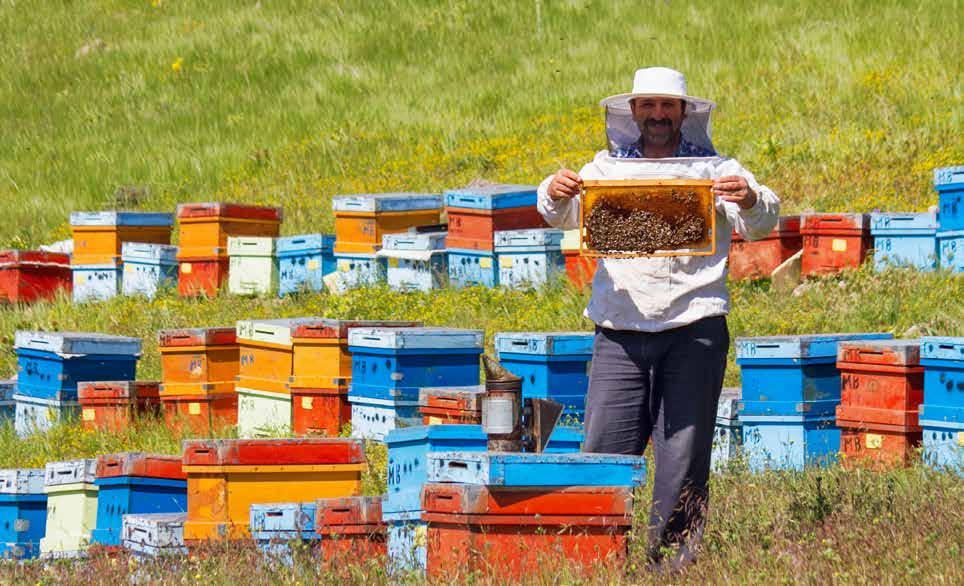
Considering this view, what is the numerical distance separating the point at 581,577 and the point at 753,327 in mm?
7335

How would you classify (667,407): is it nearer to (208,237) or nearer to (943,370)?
(943,370)

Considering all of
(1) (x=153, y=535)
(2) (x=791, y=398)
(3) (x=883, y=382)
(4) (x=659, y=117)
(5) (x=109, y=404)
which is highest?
(4) (x=659, y=117)

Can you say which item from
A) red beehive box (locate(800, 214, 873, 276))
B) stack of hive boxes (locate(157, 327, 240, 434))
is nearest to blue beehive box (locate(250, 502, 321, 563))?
stack of hive boxes (locate(157, 327, 240, 434))

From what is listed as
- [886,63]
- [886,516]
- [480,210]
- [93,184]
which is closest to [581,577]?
[886,516]

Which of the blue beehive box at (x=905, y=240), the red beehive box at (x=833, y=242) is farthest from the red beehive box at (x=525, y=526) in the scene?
the red beehive box at (x=833, y=242)

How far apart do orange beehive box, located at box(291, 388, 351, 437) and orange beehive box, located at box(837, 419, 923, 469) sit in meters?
3.98

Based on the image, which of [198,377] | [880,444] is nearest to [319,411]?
[198,377]

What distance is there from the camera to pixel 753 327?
41.1 ft

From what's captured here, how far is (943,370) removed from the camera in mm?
8289

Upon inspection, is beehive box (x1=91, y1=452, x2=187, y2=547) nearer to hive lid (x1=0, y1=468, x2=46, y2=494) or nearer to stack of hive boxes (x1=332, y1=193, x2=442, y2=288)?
hive lid (x1=0, y1=468, x2=46, y2=494)

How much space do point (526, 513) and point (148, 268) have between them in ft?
40.2

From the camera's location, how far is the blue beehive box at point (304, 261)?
16.0 meters

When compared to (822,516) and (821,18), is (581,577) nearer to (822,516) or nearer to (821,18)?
(822,516)

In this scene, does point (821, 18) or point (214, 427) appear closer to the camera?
point (214, 427)
